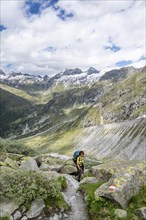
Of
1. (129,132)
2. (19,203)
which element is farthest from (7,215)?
(129,132)

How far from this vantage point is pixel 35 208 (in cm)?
1597

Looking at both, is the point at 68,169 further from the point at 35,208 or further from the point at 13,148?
the point at 35,208

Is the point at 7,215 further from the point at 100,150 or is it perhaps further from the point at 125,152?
the point at 100,150

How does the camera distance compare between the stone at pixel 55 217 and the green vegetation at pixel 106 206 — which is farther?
the stone at pixel 55 217

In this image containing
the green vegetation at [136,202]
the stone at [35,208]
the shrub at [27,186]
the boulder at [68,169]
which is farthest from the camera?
the boulder at [68,169]

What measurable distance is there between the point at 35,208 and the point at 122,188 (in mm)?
4809

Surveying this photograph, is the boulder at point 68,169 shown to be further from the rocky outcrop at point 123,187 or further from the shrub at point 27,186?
the rocky outcrop at point 123,187

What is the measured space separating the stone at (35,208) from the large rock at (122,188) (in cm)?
307

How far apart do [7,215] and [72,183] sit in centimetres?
753

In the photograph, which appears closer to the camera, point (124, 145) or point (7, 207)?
point (7, 207)

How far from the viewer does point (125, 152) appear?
141375mm

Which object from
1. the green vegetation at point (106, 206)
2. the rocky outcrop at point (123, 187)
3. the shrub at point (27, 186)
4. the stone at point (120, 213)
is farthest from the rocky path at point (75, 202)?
the stone at point (120, 213)

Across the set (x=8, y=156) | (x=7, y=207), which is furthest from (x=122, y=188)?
(x=8, y=156)

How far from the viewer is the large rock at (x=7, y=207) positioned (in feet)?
50.0
